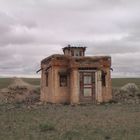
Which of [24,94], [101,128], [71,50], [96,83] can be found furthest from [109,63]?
[101,128]

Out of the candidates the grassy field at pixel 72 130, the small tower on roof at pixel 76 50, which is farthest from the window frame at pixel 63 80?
the grassy field at pixel 72 130

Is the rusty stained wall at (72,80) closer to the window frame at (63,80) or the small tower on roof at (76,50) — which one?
the window frame at (63,80)

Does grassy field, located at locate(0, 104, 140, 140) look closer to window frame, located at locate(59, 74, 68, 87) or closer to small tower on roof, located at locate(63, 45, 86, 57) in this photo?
window frame, located at locate(59, 74, 68, 87)

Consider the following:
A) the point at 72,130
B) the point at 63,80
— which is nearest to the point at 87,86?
the point at 63,80

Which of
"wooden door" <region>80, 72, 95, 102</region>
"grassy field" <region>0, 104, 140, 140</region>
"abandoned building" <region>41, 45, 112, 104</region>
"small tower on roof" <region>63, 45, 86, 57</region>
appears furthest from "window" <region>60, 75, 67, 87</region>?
"grassy field" <region>0, 104, 140, 140</region>

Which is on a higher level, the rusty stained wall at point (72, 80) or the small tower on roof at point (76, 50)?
the small tower on roof at point (76, 50)

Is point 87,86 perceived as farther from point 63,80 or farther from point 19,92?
point 19,92

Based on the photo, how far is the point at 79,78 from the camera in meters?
37.4

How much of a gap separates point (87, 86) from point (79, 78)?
95cm

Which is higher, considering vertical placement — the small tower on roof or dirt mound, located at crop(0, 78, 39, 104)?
the small tower on roof

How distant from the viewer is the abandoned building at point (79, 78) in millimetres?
37094

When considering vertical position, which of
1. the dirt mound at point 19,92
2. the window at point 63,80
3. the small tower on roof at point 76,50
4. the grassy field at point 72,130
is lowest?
the grassy field at point 72,130

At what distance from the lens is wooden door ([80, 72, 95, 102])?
1478 inches

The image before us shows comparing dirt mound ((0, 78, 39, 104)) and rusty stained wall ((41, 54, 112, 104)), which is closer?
rusty stained wall ((41, 54, 112, 104))
